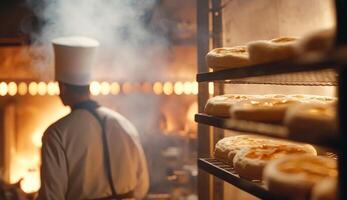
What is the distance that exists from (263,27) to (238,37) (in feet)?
0.74

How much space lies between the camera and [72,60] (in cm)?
480

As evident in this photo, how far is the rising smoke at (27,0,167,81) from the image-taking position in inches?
266

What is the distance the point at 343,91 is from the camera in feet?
4.17

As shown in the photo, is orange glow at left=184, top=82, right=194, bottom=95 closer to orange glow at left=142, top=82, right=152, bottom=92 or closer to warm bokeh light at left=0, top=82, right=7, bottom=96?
orange glow at left=142, top=82, right=152, bottom=92

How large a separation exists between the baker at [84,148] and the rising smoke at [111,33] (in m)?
1.77

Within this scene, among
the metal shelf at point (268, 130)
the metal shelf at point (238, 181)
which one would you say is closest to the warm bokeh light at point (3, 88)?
the metal shelf at point (238, 181)

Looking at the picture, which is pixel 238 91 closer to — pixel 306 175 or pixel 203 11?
pixel 203 11

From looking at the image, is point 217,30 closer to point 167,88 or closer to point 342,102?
point 342,102

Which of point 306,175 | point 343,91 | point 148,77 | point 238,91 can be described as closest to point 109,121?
point 238,91

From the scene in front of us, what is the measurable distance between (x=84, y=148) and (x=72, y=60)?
3.29ft

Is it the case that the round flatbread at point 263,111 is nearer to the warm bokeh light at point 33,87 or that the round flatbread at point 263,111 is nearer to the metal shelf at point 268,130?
the metal shelf at point 268,130

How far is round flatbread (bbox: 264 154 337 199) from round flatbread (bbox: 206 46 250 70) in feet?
2.24

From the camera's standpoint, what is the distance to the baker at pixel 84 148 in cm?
429

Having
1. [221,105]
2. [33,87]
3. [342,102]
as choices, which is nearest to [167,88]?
[33,87]
